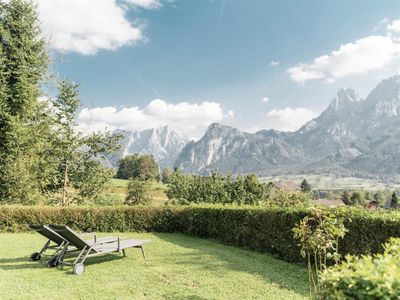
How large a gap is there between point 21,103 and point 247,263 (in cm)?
2075

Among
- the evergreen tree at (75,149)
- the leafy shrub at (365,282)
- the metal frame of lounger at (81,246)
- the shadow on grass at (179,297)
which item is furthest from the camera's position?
the evergreen tree at (75,149)

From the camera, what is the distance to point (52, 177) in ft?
90.4

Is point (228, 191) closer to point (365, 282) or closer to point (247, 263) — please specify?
point (247, 263)

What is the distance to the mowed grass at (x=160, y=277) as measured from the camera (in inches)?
278

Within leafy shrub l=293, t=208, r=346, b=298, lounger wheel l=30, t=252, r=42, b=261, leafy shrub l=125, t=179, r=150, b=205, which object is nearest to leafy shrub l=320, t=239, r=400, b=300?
leafy shrub l=293, t=208, r=346, b=298

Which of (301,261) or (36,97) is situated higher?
(36,97)

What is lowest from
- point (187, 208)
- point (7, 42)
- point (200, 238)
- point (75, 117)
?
point (200, 238)

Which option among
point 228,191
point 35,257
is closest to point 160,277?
point 35,257

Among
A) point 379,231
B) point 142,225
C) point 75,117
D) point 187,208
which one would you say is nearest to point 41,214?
point 142,225

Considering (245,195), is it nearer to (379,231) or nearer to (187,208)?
(187,208)

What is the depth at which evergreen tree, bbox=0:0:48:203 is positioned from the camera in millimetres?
23531

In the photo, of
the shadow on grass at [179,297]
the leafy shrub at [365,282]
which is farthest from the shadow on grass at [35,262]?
the leafy shrub at [365,282]

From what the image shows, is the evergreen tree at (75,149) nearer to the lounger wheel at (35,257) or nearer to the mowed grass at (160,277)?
the mowed grass at (160,277)

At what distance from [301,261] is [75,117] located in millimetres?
23103
